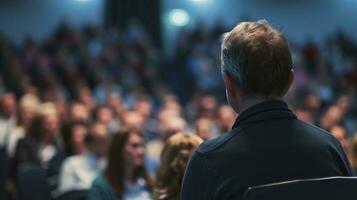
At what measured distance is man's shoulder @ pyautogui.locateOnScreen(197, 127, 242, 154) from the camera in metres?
1.76

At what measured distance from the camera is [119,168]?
4.07 meters

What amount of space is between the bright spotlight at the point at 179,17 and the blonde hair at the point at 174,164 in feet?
50.2

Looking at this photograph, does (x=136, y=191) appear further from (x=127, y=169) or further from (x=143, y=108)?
(x=143, y=108)

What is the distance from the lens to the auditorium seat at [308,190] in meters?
1.67

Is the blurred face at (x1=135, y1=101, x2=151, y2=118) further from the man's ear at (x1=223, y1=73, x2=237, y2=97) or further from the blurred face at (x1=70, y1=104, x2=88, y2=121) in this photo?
the man's ear at (x1=223, y1=73, x2=237, y2=97)

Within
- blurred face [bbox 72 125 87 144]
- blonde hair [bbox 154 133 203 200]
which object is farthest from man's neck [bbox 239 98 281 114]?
blurred face [bbox 72 125 87 144]

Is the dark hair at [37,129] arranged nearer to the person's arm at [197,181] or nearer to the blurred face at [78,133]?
the blurred face at [78,133]

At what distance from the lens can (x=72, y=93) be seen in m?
12.4

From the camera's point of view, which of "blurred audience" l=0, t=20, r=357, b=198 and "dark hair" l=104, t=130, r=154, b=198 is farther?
"blurred audience" l=0, t=20, r=357, b=198

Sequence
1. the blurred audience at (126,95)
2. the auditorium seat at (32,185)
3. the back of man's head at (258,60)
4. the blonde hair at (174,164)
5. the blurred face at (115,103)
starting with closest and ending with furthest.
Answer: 1. the back of man's head at (258,60)
2. the blonde hair at (174,164)
3. the auditorium seat at (32,185)
4. the blurred audience at (126,95)
5. the blurred face at (115,103)

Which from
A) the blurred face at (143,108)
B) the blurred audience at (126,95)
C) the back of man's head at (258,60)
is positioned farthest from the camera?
the blurred face at (143,108)

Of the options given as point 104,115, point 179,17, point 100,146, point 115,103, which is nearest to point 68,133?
point 100,146

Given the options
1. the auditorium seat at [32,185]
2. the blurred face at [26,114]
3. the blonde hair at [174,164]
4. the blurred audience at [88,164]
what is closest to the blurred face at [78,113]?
the blurred face at [26,114]

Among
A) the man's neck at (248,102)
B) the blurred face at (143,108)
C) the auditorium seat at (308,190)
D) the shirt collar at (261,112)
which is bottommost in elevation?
the blurred face at (143,108)
